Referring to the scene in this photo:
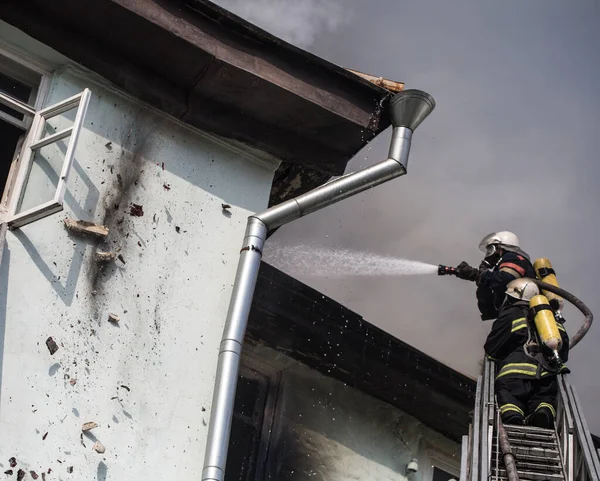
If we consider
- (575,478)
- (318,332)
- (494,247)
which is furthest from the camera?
(494,247)

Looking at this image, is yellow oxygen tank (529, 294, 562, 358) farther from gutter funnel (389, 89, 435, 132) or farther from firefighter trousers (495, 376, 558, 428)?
gutter funnel (389, 89, 435, 132)

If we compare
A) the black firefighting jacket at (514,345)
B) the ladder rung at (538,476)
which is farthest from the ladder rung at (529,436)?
the black firefighting jacket at (514,345)

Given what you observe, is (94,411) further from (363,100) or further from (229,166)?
(363,100)

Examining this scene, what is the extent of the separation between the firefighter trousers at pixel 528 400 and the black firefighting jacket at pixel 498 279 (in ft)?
4.51

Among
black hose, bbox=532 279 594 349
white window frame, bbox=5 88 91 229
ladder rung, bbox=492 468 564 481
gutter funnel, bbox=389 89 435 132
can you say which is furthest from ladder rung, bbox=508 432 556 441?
white window frame, bbox=5 88 91 229

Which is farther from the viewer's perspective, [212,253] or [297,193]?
[297,193]

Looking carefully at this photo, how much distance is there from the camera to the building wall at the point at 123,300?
6324 millimetres

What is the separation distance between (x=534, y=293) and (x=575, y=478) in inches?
110

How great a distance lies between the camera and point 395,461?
9500 mm

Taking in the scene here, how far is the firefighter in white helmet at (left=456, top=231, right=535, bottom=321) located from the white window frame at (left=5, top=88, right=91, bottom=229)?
4.64 metres

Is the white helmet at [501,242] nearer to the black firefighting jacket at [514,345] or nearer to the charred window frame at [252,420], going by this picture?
the black firefighting jacket at [514,345]

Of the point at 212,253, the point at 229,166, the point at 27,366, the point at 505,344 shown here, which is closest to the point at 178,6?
the point at 229,166

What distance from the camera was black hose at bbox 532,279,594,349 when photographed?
30.5 feet

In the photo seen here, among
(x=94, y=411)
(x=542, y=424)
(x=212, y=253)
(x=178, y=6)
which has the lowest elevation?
(x=94, y=411)
